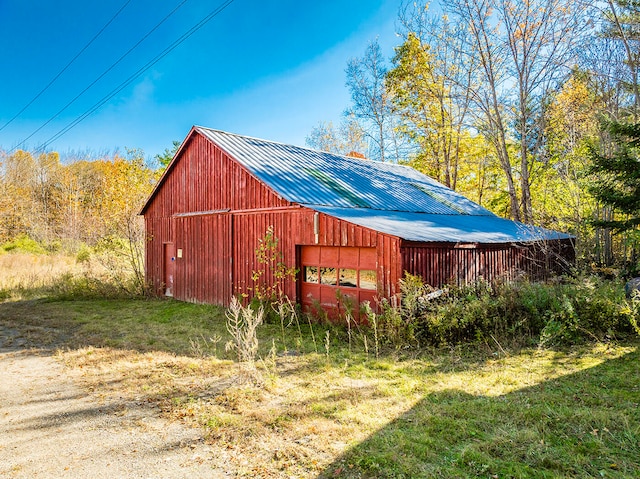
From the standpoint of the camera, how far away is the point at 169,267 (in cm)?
1512

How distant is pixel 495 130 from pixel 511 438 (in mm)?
19685

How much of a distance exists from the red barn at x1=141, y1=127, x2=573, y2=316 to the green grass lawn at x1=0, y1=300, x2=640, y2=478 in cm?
190

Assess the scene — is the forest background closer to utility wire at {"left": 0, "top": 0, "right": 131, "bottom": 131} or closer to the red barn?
the red barn

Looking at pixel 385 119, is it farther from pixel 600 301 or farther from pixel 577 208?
pixel 600 301

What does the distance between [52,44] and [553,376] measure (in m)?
21.0

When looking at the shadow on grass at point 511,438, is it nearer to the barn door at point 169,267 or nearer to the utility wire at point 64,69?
the barn door at point 169,267

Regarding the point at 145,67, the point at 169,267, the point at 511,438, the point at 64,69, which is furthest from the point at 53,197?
the point at 511,438

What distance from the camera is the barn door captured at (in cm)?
1484

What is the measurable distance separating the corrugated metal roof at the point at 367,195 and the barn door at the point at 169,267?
4.51m

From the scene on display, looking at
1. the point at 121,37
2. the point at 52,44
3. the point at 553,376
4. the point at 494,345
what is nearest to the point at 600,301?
the point at 494,345

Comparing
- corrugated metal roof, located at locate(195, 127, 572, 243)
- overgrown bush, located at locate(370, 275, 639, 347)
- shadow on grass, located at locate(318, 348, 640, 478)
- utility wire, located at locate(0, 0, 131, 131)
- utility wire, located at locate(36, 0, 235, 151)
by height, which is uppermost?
utility wire, located at locate(0, 0, 131, 131)

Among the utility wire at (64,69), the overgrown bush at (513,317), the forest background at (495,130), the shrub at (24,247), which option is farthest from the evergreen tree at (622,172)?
the shrub at (24,247)

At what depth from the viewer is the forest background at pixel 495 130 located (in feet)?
38.0

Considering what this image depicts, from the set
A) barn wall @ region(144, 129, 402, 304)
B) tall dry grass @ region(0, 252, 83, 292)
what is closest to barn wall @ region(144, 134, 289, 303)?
barn wall @ region(144, 129, 402, 304)
